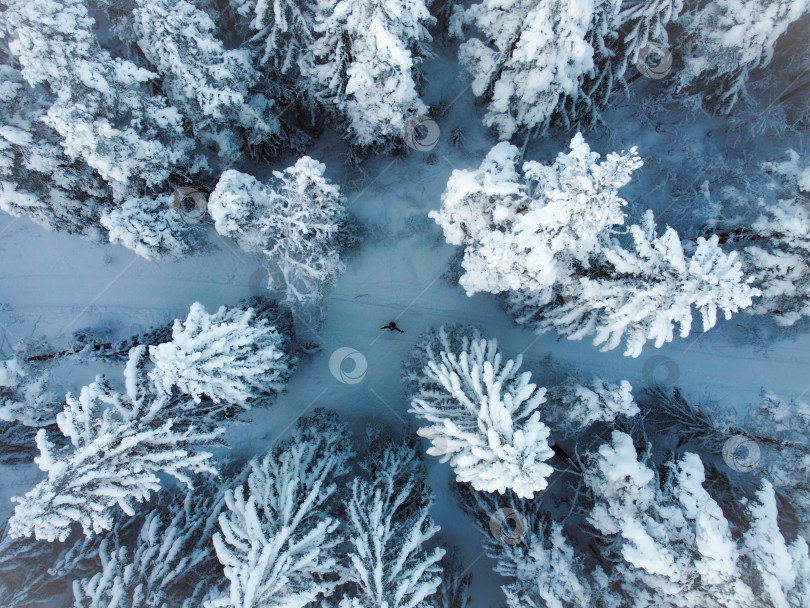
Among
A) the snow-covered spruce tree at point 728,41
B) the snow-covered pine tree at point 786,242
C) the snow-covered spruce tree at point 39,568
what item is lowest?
the snow-covered spruce tree at point 39,568

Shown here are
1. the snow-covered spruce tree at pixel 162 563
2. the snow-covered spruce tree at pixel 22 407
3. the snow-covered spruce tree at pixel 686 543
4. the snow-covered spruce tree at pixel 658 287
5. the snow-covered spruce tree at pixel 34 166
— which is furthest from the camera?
the snow-covered spruce tree at pixel 22 407

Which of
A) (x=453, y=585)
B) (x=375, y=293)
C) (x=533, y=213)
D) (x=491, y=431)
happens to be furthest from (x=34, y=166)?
→ (x=453, y=585)

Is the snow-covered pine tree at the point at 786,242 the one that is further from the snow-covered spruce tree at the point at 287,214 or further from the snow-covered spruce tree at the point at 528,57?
the snow-covered spruce tree at the point at 287,214

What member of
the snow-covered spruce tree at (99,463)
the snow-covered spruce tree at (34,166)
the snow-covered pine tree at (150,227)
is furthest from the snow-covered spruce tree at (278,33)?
the snow-covered spruce tree at (99,463)

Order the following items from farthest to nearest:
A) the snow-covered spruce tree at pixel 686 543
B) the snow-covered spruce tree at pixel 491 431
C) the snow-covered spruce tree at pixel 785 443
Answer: the snow-covered spruce tree at pixel 785 443
the snow-covered spruce tree at pixel 686 543
the snow-covered spruce tree at pixel 491 431

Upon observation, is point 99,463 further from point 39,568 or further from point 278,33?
point 278,33

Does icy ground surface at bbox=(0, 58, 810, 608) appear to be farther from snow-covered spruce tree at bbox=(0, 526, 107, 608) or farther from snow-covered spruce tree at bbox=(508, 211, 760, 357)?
snow-covered spruce tree at bbox=(508, 211, 760, 357)
